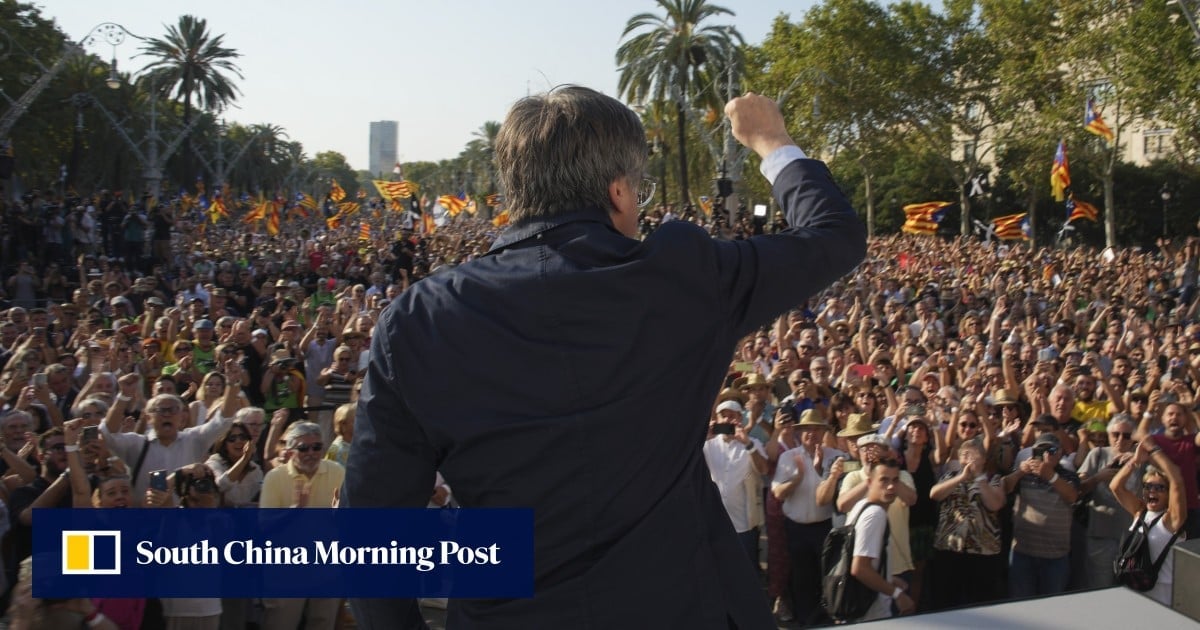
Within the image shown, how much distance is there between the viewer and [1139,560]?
6.06m

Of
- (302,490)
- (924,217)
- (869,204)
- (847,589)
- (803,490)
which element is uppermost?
(869,204)

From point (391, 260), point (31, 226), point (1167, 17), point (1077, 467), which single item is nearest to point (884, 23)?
point (1167, 17)

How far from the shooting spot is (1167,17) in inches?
1115

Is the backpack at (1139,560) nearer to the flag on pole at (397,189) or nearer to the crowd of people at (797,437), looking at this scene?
the crowd of people at (797,437)

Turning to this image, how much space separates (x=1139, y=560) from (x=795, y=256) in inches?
220

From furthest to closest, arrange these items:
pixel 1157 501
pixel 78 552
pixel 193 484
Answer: pixel 1157 501
pixel 193 484
pixel 78 552

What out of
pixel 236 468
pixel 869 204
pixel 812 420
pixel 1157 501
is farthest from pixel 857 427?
pixel 869 204

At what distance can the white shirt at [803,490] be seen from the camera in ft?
21.9

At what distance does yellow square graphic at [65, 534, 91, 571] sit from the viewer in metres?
3.91

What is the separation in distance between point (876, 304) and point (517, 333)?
48.5 feet

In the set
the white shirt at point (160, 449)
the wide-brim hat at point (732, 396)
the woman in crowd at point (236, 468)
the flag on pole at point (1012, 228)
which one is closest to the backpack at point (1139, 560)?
the wide-brim hat at point (732, 396)

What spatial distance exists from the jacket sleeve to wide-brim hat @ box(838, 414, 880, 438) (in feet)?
18.9

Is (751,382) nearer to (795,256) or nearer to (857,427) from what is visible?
(857,427)

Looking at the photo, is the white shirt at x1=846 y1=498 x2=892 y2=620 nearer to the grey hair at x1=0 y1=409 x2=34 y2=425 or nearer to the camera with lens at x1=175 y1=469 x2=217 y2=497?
the camera with lens at x1=175 y1=469 x2=217 y2=497
